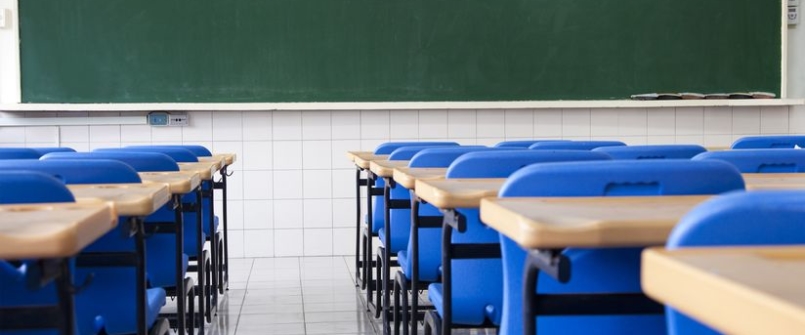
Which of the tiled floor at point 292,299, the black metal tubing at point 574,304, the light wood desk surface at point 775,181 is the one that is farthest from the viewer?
the tiled floor at point 292,299

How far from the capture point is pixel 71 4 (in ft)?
19.8

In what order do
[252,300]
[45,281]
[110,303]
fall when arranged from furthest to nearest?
[252,300] → [110,303] → [45,281]

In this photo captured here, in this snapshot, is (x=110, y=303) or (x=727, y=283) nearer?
(x=727, y=283)

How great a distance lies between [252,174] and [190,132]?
1.68ft

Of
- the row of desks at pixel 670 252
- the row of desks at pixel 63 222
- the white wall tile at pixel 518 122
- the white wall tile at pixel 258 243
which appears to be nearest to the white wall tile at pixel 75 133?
the white wall tile at pixel 258 243

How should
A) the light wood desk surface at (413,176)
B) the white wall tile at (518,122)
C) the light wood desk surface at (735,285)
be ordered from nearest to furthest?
the light wood desk surface at (735,285)
the light wood desk surface at (413,176)
the white wall tile at (518,122)

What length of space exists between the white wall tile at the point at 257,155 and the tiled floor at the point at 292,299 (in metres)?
0.65

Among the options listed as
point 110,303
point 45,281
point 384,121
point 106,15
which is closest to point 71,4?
point 106,15

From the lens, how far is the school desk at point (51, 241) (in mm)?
1065

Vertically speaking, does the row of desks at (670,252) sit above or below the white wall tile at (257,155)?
above

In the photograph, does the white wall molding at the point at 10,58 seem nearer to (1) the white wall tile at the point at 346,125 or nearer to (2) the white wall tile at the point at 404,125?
(1) the white wall tile at the point at 346,125

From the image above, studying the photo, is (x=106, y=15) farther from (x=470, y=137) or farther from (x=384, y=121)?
Result: (x=470, y=137)

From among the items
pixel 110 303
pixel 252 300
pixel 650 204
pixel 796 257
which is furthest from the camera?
pixel 252 300

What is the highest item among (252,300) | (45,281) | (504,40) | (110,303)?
(504,40)
